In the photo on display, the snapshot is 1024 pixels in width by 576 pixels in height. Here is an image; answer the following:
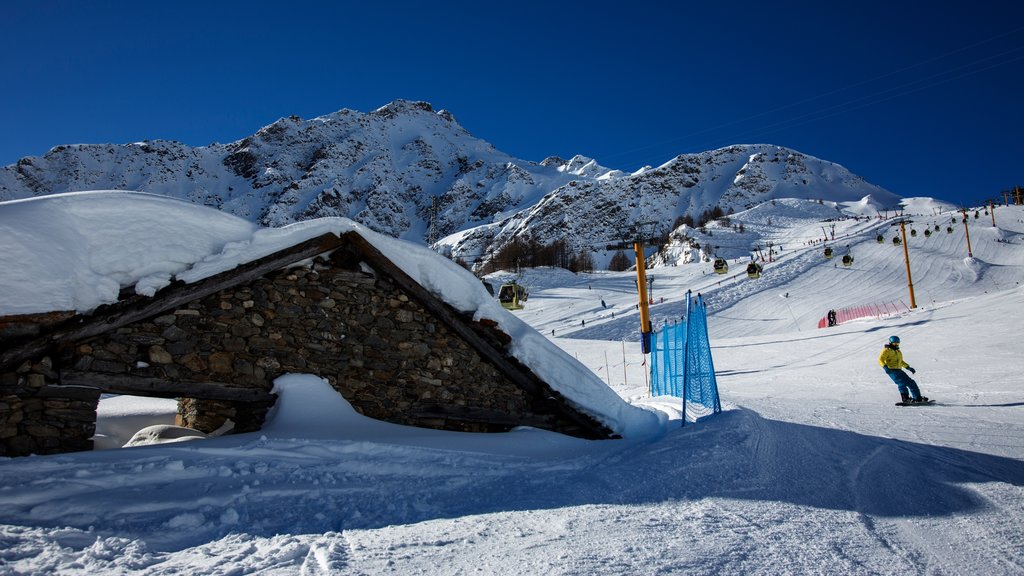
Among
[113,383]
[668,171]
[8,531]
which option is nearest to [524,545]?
[8,531]

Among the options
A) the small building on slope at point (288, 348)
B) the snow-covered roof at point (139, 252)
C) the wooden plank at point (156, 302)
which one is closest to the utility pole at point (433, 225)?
the snow-covered roof at point (139, 252)

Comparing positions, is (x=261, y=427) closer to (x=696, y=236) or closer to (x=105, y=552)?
(x=105, y=552)

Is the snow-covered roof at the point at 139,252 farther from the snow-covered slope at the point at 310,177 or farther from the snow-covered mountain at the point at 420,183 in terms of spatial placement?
the snow-covered slope at the point at 310,177

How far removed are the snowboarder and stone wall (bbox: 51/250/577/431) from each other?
629 cm

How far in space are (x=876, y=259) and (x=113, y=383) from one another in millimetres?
46683

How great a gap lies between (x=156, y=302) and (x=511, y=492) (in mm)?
3691

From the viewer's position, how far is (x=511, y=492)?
13.0 feet

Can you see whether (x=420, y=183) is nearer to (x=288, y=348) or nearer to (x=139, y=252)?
(x=288, y=348)

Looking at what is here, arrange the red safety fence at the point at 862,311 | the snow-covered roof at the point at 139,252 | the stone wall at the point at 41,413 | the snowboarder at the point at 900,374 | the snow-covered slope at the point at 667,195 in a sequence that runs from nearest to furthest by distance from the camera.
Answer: the stone wall at the point at 41,413 < the snow-covered roof at the point at 139,252 < the snowboarder at the point at 900,374 < the red safety fence at the point at 862,311 < the snow-covered slope at the point at 667,195

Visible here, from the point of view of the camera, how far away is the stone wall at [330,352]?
194 inches

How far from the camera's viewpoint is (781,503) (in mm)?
3471

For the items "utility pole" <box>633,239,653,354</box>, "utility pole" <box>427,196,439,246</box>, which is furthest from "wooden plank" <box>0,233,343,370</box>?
"utility pole" <box>633,239,653,354</box>

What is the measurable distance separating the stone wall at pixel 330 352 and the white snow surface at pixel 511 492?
1.05 ft

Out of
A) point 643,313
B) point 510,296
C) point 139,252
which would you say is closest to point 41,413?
point 139,252
